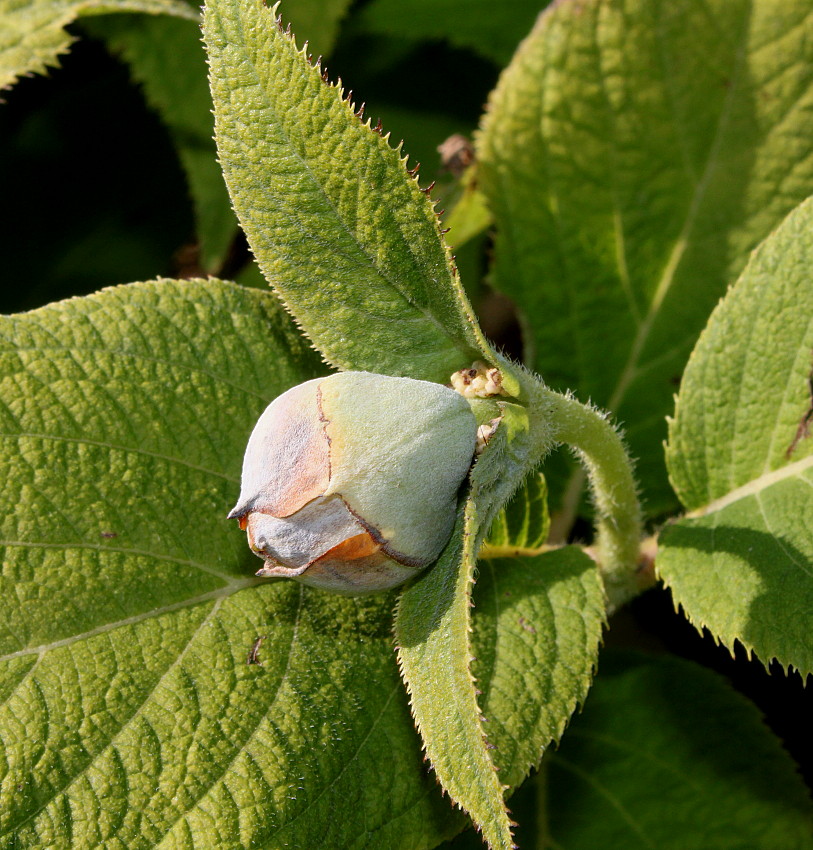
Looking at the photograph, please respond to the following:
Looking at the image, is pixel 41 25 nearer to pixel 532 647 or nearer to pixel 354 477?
pixel 354 477

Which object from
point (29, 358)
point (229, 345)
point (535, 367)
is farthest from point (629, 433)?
point (29, 358)

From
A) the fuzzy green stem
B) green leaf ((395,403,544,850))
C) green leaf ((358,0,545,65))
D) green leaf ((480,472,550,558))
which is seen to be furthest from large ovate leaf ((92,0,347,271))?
green leaf ((395,403,544,850))

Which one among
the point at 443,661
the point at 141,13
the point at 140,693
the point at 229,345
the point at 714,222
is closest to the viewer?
the point at 443,661

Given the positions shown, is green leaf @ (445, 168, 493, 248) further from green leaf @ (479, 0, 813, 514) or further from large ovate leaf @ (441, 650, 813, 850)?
large ovate leaf @ (441, 650, 813, 850)

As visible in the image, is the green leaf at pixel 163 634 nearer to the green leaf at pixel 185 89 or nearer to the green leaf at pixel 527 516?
the green leaf at pixel 527 516

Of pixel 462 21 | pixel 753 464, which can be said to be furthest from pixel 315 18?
pixel 753 464

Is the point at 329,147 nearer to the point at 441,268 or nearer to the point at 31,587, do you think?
the point at 441,268
